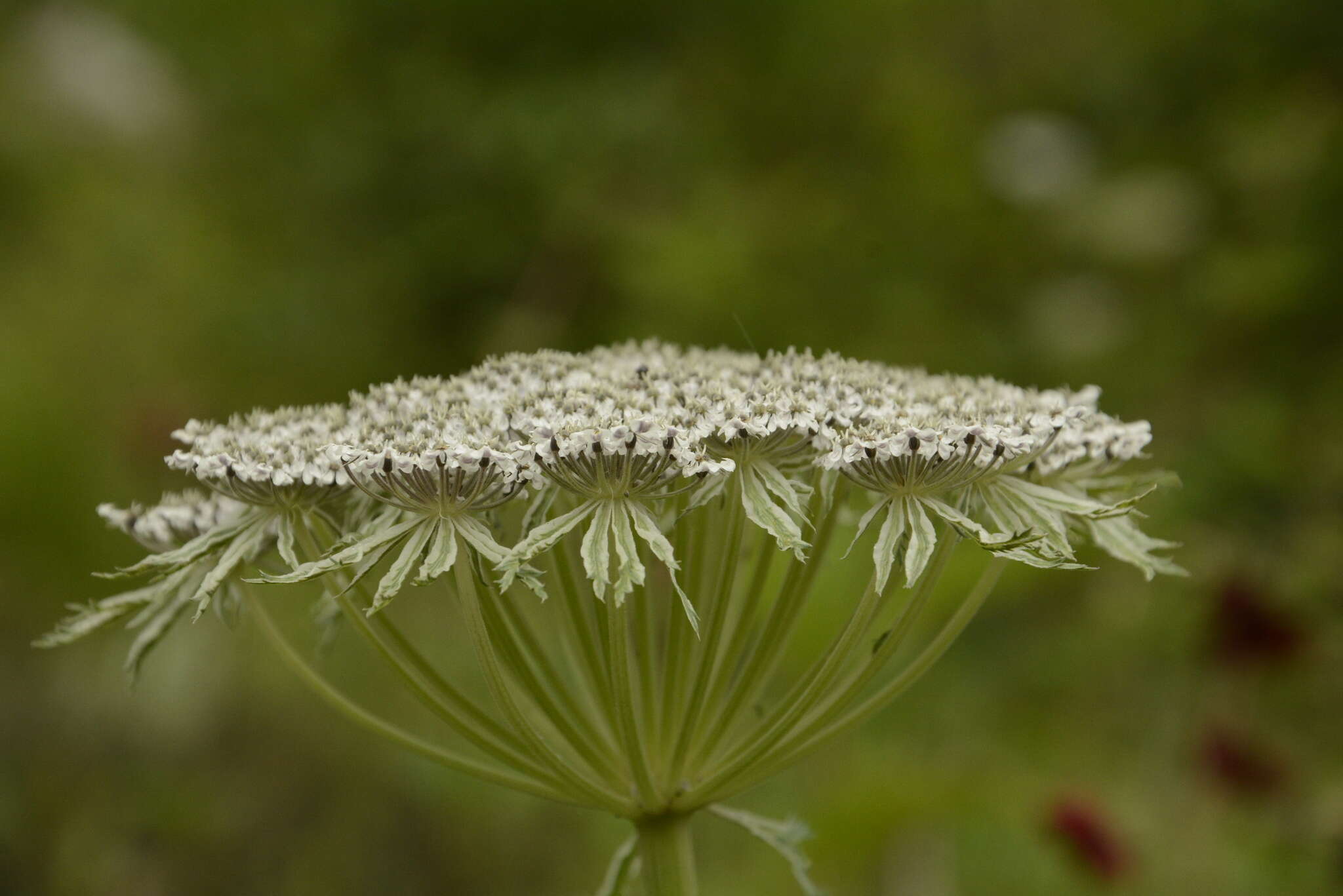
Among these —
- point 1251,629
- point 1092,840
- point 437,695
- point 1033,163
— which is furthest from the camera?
point 1033,163

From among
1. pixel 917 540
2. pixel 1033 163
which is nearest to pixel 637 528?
pixel 917 540

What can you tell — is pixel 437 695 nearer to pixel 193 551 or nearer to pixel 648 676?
pixel 648 676

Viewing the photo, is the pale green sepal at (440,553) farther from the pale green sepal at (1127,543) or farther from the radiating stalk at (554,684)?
the pale green sepal at (1127,543)

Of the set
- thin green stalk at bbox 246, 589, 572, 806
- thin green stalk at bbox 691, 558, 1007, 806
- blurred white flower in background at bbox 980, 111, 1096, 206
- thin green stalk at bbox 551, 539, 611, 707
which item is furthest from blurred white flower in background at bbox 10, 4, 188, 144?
thin green stalk at bbox 691, 558, 1007, 806

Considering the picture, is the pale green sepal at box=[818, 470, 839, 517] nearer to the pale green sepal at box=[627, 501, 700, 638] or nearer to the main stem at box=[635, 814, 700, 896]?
the pale green sepal at box=[627, 501, 700, 638]

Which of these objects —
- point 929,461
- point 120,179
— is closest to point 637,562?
point 929,461

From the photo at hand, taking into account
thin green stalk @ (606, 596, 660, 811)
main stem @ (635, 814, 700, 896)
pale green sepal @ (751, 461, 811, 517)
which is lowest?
main stem @ (635, 814, 700, 896)
